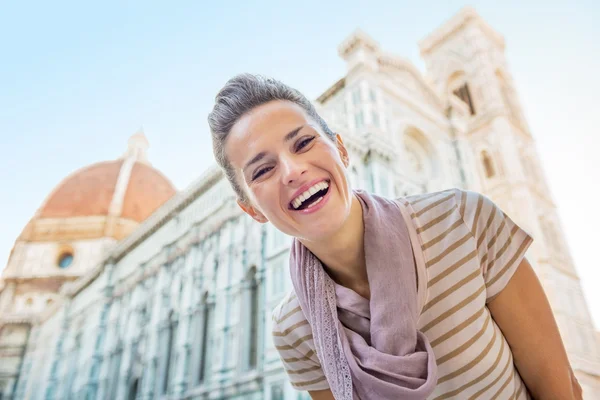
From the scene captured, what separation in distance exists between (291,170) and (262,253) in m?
7.24

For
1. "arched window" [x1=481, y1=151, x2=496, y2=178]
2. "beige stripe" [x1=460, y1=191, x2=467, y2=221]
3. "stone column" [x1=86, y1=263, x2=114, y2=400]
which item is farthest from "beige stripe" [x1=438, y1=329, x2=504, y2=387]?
"stone column" [x1=86, y1=263, x2=114, y2=400]

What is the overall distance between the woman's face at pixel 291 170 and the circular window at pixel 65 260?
28.8m

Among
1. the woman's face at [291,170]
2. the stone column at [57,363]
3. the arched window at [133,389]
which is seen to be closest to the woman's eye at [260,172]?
the woman's face at [291,170]

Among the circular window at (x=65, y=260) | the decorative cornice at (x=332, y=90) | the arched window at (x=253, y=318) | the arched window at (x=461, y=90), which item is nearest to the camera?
the arched window at (x=253, y=318)

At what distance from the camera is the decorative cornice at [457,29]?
17953 millimetres

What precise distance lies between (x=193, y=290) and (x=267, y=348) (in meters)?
3.94

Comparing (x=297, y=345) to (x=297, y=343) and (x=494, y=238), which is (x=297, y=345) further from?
(x=494, y=238)

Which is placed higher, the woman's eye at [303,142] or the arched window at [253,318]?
the arched window at [253,318]

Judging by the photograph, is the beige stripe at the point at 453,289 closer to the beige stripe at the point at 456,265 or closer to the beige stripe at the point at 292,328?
the beige stripe at the point at 456,265

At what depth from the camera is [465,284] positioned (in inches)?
44.9

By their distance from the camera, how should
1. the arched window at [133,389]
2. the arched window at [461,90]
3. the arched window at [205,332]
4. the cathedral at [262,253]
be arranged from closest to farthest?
the cathedral at [262,253], the arched window at [205,332], the arched window at [133,389], the arched window at [461,90]

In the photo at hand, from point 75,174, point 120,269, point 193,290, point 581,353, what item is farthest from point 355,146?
point 75,174

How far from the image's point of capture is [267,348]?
6992 millimetres

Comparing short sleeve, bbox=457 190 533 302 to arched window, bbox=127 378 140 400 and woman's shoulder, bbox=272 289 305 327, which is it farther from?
arched window, bbox=127 378 140 400
